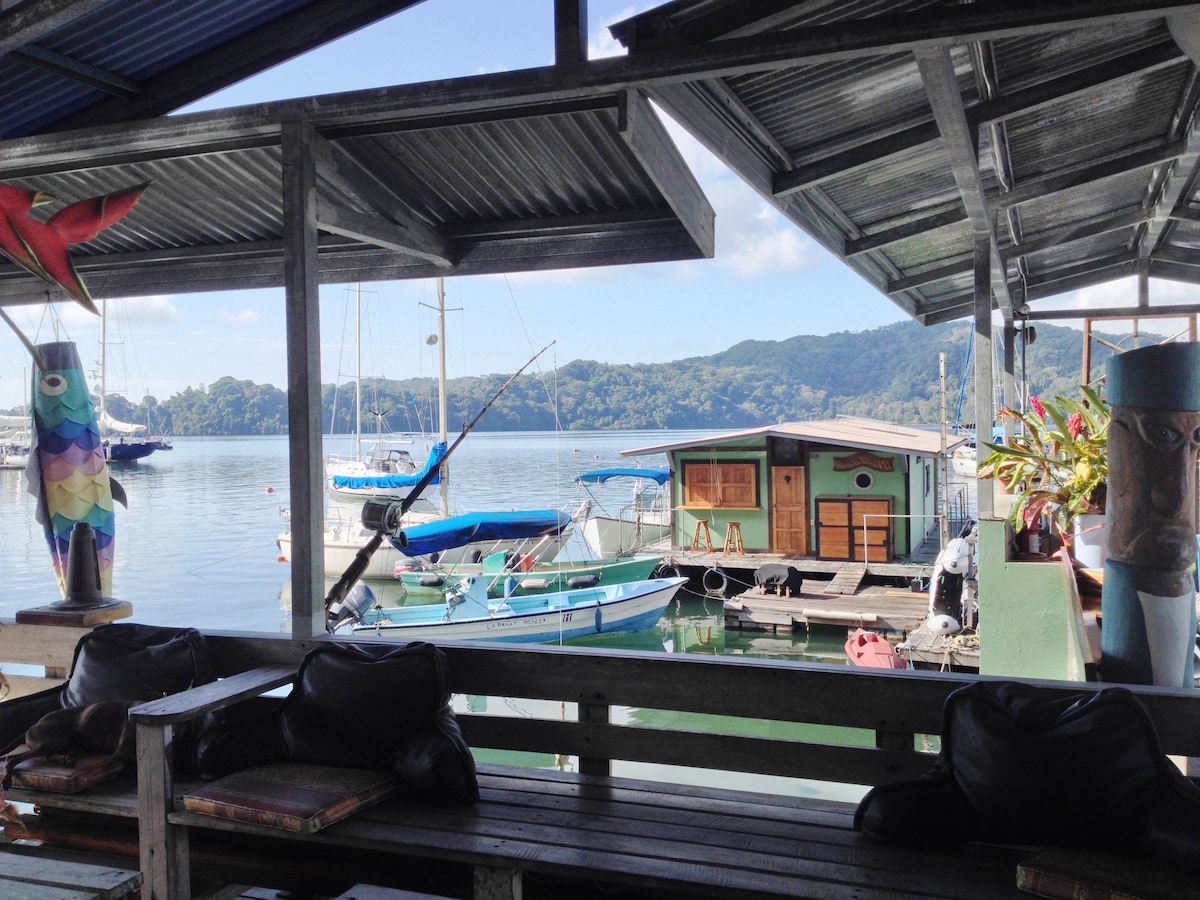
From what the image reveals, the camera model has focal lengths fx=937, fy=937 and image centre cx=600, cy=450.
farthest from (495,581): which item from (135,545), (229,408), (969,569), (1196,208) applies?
(229,408)

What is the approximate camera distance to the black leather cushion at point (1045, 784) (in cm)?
210

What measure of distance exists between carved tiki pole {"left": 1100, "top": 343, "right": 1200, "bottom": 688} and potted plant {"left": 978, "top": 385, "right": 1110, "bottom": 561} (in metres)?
1.91

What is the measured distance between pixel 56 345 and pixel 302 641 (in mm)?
2373

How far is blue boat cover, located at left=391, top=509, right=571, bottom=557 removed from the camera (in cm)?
1742

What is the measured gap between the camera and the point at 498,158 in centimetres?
347

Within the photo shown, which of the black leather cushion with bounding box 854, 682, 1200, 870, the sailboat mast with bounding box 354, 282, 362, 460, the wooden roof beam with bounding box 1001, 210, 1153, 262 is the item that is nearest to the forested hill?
the sailboat mast with bounding box 354, 282, 362, 460

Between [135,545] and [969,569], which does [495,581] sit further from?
[135,545]

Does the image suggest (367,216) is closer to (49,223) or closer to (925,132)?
(49,223)

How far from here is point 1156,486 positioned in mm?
2494

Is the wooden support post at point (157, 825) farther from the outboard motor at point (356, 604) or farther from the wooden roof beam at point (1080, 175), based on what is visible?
the outboard motor at point (356, 604)

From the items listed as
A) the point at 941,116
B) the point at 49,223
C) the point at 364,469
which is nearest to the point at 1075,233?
the point at 941,116

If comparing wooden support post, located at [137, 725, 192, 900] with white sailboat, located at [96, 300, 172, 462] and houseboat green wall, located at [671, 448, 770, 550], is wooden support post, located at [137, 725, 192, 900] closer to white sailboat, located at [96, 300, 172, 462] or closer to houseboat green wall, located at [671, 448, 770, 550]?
houseboat green wall, located at [671, 448, 770, 550]

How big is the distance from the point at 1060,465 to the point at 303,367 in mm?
3719

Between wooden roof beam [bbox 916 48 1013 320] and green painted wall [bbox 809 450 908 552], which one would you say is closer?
wooden roof beam [bbox 916 48 1013 320]
